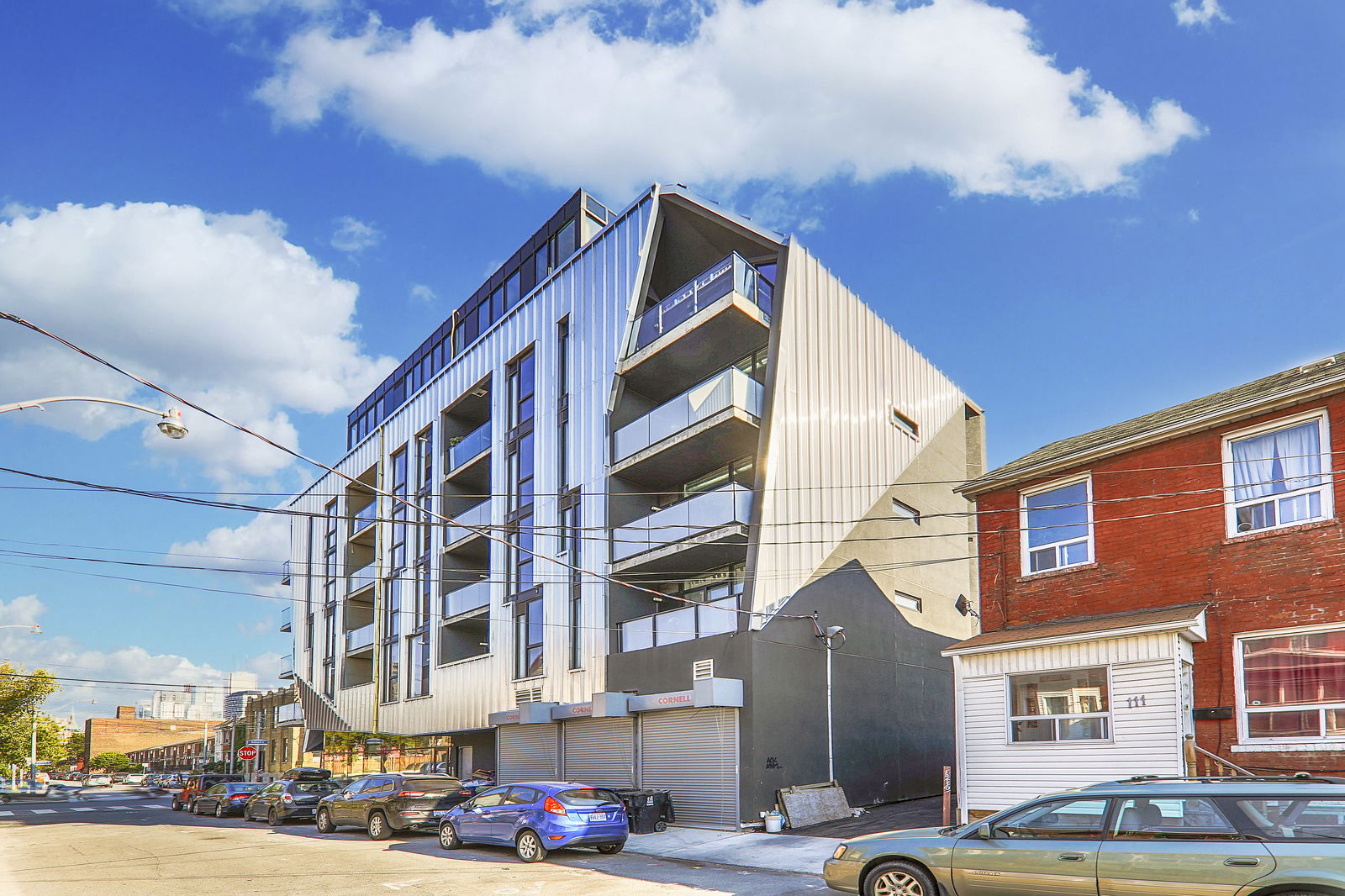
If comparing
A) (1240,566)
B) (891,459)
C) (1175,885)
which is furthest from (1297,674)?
(891,459)

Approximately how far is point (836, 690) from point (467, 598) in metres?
14.8

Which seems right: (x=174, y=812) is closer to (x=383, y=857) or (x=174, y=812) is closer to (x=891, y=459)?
(x=383, y=857)

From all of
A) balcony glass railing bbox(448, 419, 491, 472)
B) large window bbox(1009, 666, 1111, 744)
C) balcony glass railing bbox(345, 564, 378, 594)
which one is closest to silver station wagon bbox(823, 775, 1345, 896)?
large window bbox(1009, 666, 1111, 744)

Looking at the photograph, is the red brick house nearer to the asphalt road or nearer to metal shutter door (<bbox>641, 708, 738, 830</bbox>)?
the asphalt road

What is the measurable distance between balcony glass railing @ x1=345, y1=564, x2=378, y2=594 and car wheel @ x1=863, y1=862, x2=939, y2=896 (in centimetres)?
3594

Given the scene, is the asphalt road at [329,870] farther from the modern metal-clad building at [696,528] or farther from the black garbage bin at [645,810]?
the modern metal-clad building at [696,528]

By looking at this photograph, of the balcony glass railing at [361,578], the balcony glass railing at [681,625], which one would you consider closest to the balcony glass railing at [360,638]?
the balcony glass railing at [361,578]

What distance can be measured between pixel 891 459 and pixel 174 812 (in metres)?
28.2

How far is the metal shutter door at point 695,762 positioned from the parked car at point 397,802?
4265mm

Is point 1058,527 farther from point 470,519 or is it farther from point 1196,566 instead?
point 470,519

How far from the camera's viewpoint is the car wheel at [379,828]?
73.6 ft

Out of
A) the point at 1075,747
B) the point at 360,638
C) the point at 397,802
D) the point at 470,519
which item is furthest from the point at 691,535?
the point at 360,638

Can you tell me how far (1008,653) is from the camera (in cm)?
1744

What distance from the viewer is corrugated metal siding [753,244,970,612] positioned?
24.1 meters
